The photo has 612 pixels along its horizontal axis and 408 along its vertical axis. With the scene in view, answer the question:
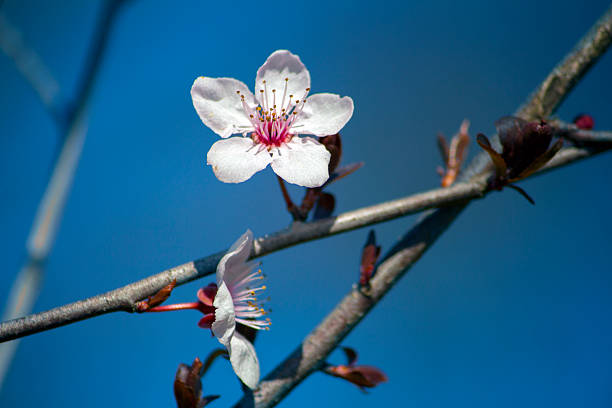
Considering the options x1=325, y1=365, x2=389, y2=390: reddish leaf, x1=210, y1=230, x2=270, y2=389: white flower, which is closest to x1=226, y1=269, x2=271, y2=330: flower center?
x1=210, y1=230, x2=270, y2=389: white flower

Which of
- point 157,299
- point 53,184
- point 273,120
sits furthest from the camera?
point 53,184

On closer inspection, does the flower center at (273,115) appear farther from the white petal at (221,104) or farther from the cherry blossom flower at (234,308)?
the cherry blossom flower at (234,308)

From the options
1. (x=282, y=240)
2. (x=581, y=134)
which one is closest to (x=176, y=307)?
(x=282, y=240)

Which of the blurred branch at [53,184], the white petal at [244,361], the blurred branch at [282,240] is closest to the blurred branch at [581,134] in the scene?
the blurred branch at [282,240]

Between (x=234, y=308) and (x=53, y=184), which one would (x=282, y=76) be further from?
(x=53, y=184)

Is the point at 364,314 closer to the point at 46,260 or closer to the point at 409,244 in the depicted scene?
the point at 409,244

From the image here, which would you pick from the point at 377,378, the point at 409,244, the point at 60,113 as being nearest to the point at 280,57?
the point at 409,244
